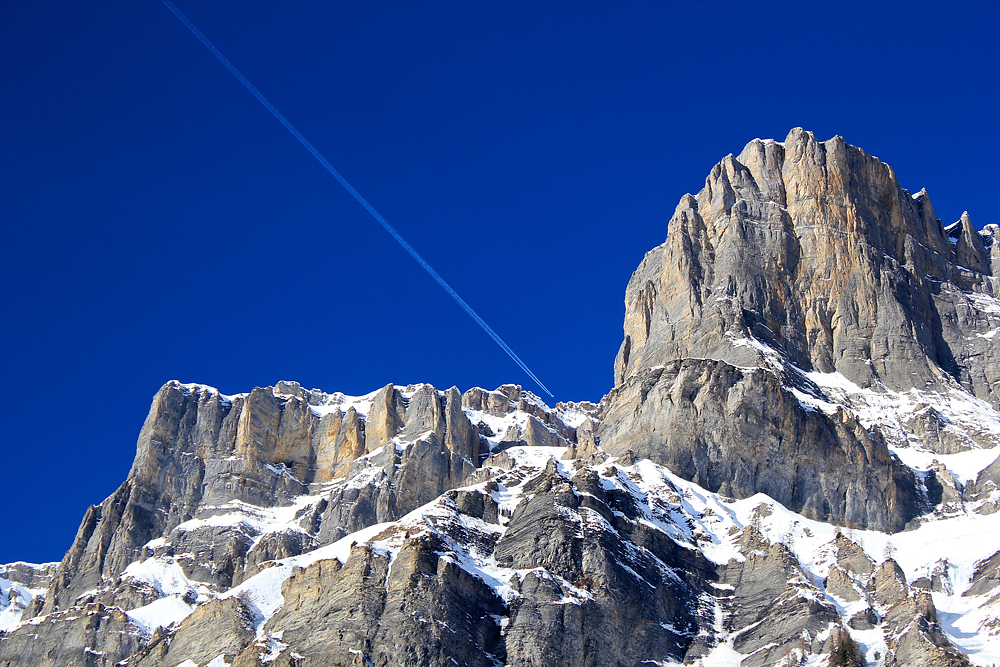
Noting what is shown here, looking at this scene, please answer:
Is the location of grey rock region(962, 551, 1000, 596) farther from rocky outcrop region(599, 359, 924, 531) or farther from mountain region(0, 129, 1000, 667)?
rocky outcrop region(599, 359, 924, 531)

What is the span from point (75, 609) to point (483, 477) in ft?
172

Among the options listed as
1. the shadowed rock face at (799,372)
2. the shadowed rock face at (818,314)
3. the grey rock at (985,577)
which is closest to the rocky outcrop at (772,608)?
the grey rock at (985,577)

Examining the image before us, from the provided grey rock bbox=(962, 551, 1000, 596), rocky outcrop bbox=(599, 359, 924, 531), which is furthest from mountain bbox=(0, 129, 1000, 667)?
grey rock bbox=(962, 551, 1000, 596)

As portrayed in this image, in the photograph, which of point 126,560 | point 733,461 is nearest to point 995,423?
point 733,461

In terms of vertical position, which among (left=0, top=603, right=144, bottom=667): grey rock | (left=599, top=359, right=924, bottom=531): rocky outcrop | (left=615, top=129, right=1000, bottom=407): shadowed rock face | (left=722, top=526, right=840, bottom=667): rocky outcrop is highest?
(left=615, top=129, right=1000, bottom=407): shadowed rock face

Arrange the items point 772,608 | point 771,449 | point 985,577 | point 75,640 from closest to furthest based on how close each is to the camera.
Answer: point 772,608
point 985,577
point 75,640
point 771,449

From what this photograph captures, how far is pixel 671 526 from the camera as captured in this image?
14738 centimetres

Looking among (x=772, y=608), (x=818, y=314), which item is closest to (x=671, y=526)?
(x=772, y=608)

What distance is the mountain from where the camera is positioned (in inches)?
4943

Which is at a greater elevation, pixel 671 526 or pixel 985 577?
pixel 671 526

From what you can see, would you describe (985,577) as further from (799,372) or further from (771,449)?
(799,372)

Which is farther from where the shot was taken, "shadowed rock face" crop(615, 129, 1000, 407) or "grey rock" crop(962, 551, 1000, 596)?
"shadowed rock face" crop(615, 129, 1000, 407)

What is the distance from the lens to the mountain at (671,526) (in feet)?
412

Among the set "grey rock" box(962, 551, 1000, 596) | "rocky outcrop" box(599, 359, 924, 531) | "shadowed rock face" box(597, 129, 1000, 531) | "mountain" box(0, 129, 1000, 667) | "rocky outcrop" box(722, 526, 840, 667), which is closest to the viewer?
"mountain" box(0, 129, 1000, 667)
